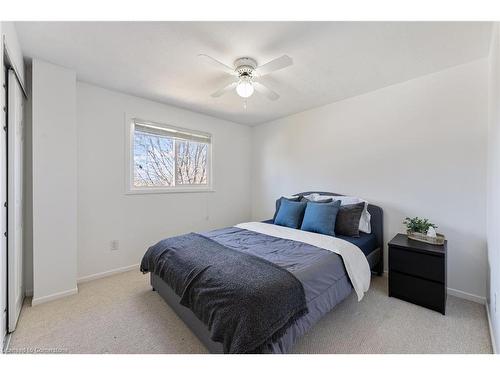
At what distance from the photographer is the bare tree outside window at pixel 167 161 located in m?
3.13

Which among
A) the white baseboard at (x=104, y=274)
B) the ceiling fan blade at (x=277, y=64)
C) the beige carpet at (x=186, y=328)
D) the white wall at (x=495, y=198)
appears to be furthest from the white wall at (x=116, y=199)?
the white wall at (x=495, y=198)

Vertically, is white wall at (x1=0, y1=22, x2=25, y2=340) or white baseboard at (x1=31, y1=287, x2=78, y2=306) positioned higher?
white wall at (x1=0, y1=22, x2=25, y2=340)

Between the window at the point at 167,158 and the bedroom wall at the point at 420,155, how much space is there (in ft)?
5.83

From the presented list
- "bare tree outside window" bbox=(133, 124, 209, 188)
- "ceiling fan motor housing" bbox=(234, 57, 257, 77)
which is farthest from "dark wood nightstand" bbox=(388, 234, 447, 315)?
"bare tree outside window" bbox=(133, 124, 209, 188)

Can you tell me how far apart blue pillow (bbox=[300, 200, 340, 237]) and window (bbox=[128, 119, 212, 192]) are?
A: 1.89m

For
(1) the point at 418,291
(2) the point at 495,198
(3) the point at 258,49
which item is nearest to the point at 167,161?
(3) the point at 258,49

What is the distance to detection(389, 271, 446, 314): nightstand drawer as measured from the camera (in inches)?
75.9

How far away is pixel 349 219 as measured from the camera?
2.59 meters

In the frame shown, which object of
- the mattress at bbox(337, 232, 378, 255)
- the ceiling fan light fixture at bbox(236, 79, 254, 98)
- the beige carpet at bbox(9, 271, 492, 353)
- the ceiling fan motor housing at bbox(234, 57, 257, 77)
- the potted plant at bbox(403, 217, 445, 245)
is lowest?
the beige carpet at bbox(9, 271, 492, 353)

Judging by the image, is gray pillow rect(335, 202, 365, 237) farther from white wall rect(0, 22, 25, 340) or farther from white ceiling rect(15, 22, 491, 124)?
white wall rect(0, 22, 25, 340)

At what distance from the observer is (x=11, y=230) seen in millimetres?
1748

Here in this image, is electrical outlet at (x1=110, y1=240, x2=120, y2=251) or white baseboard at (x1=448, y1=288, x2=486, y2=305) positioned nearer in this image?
white baseboard at (x1=448, y1=288, x2=486, y2=305)

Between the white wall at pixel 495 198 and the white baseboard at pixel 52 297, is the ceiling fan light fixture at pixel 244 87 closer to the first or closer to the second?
the white wall at pixel 495 198
